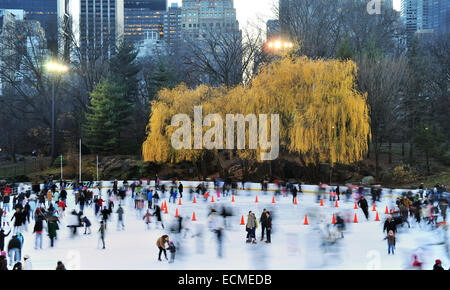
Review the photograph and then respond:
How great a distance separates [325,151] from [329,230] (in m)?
16.3

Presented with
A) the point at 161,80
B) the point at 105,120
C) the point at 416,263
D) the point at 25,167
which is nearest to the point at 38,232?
the point at 416,263

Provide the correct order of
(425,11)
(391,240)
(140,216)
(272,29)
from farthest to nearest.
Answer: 1. (425,11)
2. (272,29)
3. (140,216)
4. (391,240)

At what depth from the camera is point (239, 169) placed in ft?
124

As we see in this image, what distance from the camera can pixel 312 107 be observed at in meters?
30.3

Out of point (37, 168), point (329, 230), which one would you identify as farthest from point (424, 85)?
point (37, 168)

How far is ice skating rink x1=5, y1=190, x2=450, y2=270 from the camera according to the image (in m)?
12.2

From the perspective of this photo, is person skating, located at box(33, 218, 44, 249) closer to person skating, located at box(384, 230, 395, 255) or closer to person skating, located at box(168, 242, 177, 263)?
person skating, located at box(168, 242, 177, 263)

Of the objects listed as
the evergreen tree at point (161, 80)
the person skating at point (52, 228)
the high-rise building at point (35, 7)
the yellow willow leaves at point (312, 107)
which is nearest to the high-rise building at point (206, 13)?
the high-rise building at point (35, 7)

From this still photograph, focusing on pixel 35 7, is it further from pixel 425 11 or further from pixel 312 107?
pixel 312 107

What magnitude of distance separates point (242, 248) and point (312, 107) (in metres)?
18.2

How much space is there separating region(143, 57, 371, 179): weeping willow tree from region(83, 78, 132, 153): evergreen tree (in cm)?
1314

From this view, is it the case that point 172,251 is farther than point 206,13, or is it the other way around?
point 206,13

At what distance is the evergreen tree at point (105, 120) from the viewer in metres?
43.2

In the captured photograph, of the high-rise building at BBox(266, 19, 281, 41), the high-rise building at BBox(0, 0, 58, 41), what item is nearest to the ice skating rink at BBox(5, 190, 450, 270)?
the high-rise building at BBox(266, 19, 281, 41)
